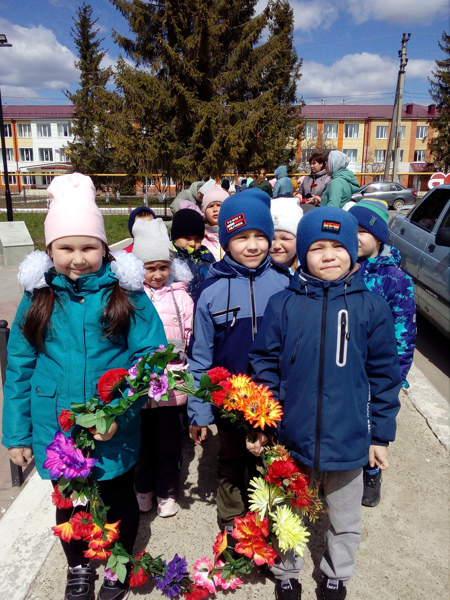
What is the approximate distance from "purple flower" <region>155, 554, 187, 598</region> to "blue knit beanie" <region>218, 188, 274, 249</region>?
1.62m

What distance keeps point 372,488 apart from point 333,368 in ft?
4.75

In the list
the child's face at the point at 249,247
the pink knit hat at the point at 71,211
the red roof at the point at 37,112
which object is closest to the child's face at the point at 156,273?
the child's face at the point at 249,247

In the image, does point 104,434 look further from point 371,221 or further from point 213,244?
point 213,244

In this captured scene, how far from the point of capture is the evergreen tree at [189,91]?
16.4 meters

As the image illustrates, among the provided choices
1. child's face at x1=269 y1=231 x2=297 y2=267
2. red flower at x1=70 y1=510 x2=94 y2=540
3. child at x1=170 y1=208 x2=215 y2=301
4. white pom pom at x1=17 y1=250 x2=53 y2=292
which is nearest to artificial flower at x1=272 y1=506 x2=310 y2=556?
red flower at x1=70 y1=510 x2=94 y2=540

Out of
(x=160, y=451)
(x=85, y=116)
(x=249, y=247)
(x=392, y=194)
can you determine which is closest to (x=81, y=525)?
(x=160, y=451)

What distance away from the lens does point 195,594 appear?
221cm

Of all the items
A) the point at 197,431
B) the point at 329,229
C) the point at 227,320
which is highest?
the point at 329,229

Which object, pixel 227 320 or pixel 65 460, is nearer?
pixel 65 460

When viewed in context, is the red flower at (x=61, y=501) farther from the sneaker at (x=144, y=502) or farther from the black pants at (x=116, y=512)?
the sneaker at (x=144, y=502)

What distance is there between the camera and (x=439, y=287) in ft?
17.2

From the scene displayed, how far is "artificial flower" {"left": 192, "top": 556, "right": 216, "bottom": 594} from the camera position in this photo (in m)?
2.24

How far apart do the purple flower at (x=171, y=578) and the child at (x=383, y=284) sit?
1.31 meters

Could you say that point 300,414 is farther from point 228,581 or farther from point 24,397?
point 24,397
